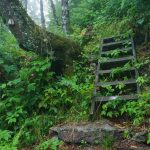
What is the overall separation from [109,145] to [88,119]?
94 centimetres

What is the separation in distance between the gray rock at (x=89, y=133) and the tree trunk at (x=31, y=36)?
101 inches

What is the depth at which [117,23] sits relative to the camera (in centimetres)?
1013

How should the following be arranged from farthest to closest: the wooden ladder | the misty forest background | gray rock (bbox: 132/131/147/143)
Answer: the wooden ladder → the misty forest background → gray rock (bbox: 132/131/147/143)

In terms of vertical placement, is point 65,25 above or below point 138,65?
above

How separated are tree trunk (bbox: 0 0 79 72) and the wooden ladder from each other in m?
1.08

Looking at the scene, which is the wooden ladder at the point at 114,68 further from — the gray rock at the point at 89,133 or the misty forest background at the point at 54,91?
the gray rock at the point at 89,133

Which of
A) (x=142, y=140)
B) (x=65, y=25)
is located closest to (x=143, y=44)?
(x=142, y=140)

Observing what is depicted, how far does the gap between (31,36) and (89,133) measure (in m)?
3.40

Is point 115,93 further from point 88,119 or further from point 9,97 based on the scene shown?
point 9,97

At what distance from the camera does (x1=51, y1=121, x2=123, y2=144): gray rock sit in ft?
19.0

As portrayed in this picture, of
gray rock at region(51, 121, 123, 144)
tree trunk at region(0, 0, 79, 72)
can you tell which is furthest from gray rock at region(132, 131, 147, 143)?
tree trunk at region(0, 0, 79, 72)

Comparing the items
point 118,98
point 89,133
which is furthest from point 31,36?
point 89,133

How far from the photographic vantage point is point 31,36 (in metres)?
8.12

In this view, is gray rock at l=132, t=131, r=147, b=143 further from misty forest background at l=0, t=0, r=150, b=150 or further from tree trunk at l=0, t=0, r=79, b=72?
tree trunk at l=0, t=0, r=79, b=72
